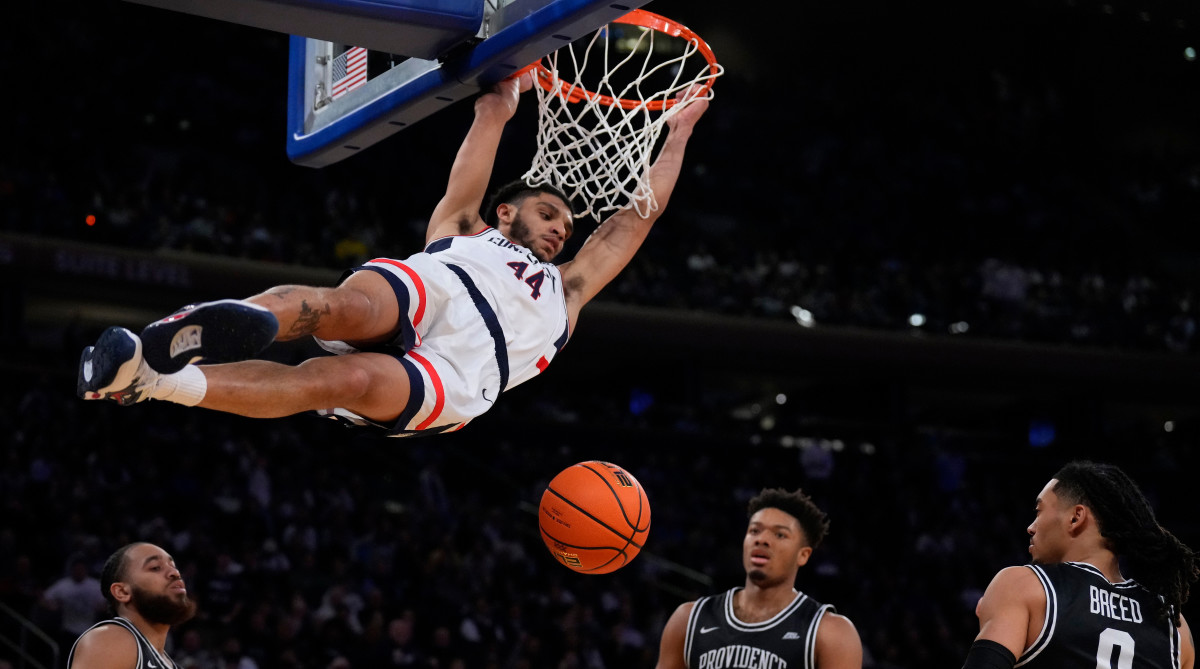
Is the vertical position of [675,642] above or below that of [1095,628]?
below

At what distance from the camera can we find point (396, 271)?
396cm

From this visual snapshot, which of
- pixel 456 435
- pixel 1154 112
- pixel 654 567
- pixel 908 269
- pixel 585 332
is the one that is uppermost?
pixel 1154 112

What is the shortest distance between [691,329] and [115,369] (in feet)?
40.1

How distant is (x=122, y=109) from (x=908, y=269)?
9.61 metres

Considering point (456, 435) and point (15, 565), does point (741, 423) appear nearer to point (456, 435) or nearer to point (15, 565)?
point (456, 435)

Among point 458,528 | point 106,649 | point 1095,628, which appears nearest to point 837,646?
point 1095,628

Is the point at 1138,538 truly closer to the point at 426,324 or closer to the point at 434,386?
the point at 434,386

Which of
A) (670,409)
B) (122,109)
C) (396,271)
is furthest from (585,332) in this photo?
(396,271)

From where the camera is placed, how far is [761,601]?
5.16m

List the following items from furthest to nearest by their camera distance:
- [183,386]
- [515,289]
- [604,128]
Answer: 1. [604,128]
2. [515,289]
3. [183,386]

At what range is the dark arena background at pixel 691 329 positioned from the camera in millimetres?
10602

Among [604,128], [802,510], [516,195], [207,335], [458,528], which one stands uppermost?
[604,128]

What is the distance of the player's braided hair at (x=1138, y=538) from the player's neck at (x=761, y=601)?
1.77 m

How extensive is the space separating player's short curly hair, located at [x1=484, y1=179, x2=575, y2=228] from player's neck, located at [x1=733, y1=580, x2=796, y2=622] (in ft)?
5.69
